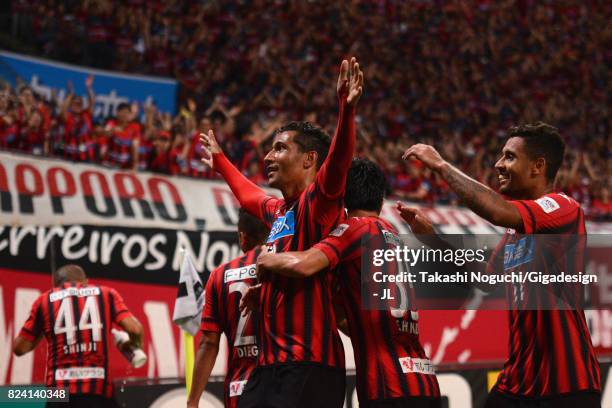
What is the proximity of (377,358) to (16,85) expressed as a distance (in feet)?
34.6

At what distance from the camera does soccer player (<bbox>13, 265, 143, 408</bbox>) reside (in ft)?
22.7

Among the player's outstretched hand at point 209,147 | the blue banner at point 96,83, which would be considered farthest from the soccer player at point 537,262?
the blue banner at point 96,83

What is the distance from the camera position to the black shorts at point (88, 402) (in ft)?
22.7

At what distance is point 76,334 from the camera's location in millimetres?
6934

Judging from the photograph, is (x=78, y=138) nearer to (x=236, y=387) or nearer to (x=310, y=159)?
(x=236, y=387)

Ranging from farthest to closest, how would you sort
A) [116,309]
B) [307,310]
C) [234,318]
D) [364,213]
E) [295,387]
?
[116,309] → [234,318] → [364,213] → [307,310] → [295,387]

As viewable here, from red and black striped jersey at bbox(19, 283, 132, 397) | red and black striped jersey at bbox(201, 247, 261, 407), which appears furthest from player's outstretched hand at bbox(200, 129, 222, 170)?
red and black striped jersey at bbox(19, 283, 132, 397)

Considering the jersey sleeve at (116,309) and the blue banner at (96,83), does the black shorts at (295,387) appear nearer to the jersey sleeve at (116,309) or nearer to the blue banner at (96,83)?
the jersey sleeve at (116,309)

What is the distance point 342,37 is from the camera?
20.1 meters

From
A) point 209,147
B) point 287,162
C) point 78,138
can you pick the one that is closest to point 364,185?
point 287,162

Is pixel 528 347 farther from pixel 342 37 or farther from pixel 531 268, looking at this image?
pixel 342 37

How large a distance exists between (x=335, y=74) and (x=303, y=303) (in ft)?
50.4

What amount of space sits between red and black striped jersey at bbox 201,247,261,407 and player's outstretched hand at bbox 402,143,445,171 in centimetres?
149

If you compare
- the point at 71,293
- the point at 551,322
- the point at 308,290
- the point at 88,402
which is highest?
the point at 308,290
